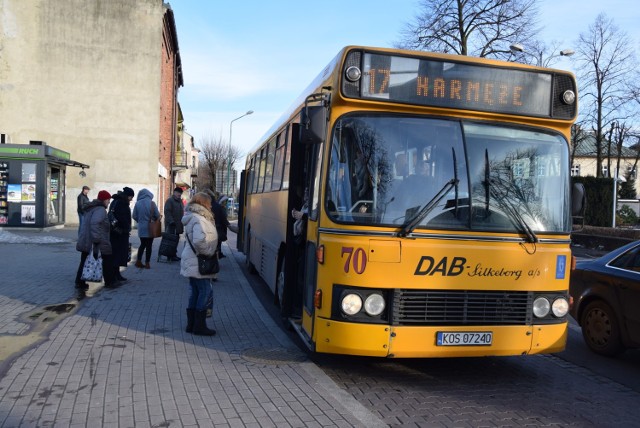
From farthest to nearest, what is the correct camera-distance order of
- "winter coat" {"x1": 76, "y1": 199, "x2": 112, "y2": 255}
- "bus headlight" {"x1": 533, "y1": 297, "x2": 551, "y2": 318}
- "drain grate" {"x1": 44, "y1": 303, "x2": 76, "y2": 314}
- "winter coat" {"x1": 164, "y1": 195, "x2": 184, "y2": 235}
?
"winter coat" {"x1": 164, "y1": 195, "x2": 184, "y2": 235} → "winter coat" {"x1": 76, "y1": 199, "x2": 112, "y2": 255} → "drain grate" {"x1": 44, "y1": 303, "x2": 76, "y2": 314} → "bus headlight" {"x1": 533, "y1": 297, "x2": 551, "y2": 318}

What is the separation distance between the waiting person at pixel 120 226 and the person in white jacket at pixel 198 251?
397 cm

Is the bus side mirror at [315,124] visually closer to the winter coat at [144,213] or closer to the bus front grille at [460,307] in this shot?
the bus front grille at [460,307]

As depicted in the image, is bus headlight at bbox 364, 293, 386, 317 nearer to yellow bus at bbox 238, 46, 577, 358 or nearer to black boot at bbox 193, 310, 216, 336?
yellow bus at bbox 238, 46, 577, 358

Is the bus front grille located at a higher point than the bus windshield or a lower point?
lower

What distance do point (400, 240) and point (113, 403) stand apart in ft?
9.14

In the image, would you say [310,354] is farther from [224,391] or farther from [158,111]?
[158,111]

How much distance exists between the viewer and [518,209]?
5617 millimetres

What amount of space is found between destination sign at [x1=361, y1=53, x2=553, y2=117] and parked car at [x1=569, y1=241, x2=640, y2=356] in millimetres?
2480

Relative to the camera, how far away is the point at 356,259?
5246 millimetres

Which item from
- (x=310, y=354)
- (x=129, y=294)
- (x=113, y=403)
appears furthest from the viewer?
(x=129, y=294)

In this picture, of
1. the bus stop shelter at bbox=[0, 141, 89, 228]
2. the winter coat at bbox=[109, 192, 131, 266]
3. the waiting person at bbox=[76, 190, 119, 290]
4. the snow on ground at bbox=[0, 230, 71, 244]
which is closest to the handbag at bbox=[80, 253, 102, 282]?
the waiting person at bbox=[76, 190, 119, 290]

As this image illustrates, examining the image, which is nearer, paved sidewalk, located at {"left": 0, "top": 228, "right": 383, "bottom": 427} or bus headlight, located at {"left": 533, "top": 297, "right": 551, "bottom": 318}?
paved sidewalk, located at {"left": 0, "top": 228, "right": 383, "bottom": 427}

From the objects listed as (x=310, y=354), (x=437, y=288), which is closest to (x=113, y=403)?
(x=310, y=354)

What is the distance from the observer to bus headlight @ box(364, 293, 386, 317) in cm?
525
